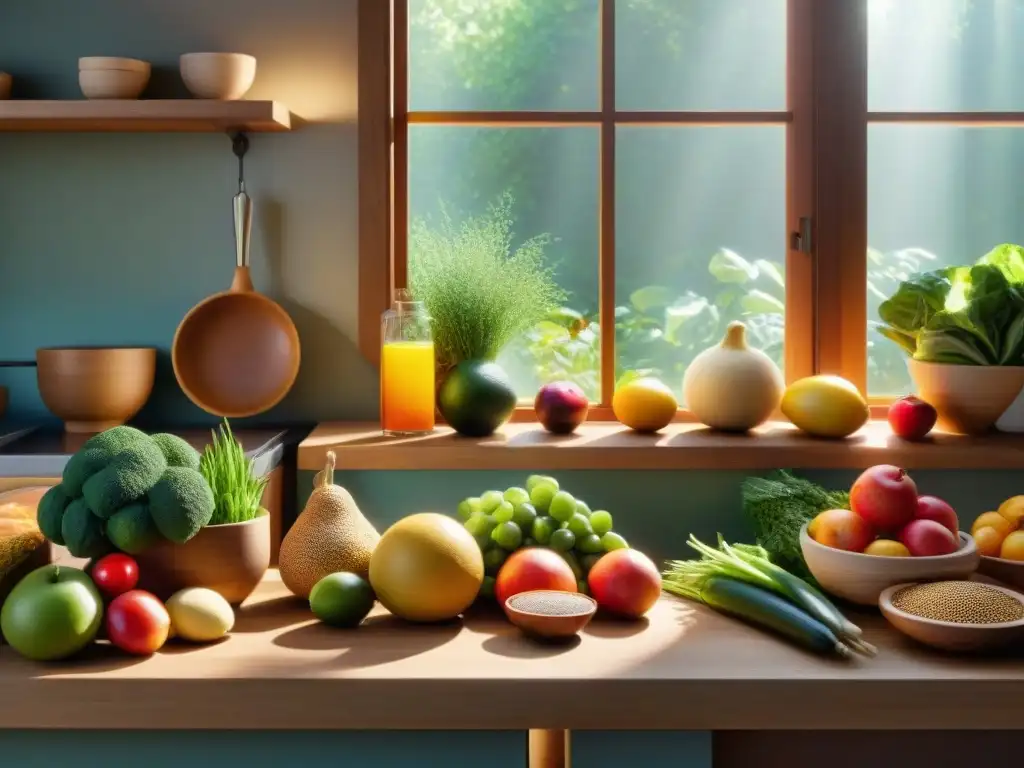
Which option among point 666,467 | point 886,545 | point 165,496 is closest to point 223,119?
point 666,467

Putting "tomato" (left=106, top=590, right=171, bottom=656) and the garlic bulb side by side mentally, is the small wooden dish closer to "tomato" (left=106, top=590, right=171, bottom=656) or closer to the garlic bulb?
"tomato" (left=106, top=590, right=171, bottom=656)

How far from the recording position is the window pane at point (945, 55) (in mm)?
2549

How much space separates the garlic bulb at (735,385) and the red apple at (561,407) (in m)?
0.24

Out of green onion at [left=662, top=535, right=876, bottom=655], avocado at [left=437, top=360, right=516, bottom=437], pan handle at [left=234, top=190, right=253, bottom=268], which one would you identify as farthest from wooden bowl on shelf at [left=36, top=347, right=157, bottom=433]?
green onion at [left=662, top=535, right=876, bottom=655]

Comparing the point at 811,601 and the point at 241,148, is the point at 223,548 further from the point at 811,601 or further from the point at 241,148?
the point at 241,148

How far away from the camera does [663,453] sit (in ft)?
7.12

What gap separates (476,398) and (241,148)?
2.55 ft

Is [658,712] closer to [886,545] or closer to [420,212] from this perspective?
[886,545]

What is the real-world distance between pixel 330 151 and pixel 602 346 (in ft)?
2.46

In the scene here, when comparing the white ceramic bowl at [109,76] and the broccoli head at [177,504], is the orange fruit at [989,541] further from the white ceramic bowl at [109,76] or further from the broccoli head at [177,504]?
the white ceramic bowl at [109,76]

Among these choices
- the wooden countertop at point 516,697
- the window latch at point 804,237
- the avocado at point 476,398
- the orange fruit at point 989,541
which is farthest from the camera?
the window latch at point 804,237

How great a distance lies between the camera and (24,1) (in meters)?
2.43

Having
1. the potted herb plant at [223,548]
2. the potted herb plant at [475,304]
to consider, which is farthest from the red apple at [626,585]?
the potted herb plant at [475,304]

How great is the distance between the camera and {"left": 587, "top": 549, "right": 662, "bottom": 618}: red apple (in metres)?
1.26
